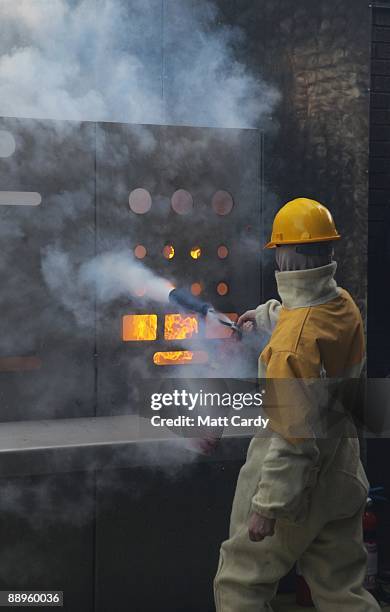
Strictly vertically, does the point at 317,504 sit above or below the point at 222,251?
below

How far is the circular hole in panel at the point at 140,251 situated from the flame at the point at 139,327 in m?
0.27

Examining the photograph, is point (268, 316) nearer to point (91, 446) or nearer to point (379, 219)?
point (91, 446)

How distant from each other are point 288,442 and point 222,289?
1.42m

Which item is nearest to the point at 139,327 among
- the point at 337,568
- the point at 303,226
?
the point at 303,226

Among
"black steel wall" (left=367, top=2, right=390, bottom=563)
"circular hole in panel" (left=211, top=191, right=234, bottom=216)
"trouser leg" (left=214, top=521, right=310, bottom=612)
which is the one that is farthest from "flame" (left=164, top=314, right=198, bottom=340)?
"black steel wall" (left=367, top=2, right=390, bottom=563)

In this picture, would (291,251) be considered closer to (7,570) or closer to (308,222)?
(308,222)

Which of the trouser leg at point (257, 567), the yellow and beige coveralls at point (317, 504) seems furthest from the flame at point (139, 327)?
the trouser leg at point (257, 567)

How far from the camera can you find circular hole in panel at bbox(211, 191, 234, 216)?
427 cm

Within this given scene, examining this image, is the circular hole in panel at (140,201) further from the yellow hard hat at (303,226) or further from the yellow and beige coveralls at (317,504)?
the yellow and beige coveralls at (317,504)

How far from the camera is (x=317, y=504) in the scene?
322 cm

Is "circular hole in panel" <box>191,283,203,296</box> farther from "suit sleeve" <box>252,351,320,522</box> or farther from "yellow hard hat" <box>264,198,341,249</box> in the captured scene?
"suit sleeve" <box>252,351,320,522</box>

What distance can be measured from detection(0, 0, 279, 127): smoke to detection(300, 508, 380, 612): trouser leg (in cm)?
200

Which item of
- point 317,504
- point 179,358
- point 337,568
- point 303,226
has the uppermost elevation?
point 303,226

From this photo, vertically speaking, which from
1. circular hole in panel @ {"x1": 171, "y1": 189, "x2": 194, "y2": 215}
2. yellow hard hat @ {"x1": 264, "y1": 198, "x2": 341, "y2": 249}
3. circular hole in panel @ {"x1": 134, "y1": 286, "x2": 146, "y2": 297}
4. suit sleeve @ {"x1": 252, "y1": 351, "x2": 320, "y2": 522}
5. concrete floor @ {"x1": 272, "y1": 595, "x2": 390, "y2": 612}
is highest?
circular hole in panel @ {"x1": 171, "y1": 189, "x2": 194, "y2": 215}
